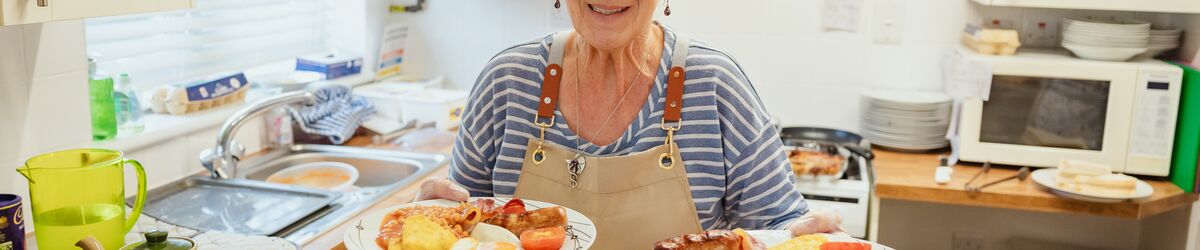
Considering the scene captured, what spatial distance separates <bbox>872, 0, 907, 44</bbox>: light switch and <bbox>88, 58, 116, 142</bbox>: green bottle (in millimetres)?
2113

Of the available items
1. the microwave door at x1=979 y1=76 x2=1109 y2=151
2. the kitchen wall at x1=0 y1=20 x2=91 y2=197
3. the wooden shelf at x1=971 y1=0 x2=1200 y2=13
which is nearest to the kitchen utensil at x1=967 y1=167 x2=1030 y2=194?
the microwave door at x1=979 y1=76 x2=1109 y2=151

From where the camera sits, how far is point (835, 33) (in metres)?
3.17

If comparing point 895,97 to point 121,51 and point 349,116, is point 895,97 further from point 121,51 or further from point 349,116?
point 121,51

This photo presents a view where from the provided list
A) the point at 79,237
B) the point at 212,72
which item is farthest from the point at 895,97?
the point at 79,237

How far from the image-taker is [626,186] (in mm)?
1670

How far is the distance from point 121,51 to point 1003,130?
230 cm

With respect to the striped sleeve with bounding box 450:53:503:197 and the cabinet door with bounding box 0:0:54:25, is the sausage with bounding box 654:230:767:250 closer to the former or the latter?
the striped sleeve with bounding box 450:53:503:197

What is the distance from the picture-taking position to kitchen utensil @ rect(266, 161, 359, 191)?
2.58 meters

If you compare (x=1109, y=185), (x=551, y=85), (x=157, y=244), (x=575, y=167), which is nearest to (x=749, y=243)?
Result: (x=575, y=167)

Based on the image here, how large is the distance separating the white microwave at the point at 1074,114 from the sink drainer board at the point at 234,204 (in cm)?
176

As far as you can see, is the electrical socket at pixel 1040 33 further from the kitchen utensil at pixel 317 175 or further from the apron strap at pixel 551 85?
the kitchen utensil at pixel 317 175

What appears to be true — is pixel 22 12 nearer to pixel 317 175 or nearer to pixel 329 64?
pixel 317 175

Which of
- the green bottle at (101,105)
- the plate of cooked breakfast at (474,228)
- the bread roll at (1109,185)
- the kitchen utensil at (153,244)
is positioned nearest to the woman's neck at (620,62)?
the plate of cooked breakfast at (474,228)

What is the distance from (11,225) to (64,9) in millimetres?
325
